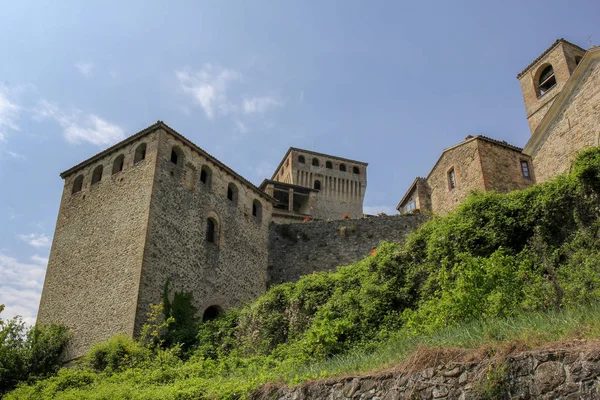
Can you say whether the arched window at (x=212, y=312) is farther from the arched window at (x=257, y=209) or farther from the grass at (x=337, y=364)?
the arched window at (x=257, y=209)

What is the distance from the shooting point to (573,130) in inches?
800

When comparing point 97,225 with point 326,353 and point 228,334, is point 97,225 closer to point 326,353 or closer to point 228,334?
point 228,334

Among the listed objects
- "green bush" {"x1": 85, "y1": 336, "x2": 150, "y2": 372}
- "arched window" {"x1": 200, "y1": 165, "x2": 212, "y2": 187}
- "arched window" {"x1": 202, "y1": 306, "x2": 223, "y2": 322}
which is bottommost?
"green bush" {"x1": 85, "y1": 336, "x2": 150, "y2": 372}

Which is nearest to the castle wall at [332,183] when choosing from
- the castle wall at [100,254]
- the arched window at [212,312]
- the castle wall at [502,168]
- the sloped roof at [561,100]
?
the castle wall at [502,168]

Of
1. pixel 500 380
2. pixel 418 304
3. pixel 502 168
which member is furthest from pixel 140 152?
pixel 500 380

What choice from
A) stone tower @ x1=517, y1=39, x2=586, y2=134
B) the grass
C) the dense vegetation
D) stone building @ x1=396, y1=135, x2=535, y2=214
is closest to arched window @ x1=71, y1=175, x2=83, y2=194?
the dense vegetation

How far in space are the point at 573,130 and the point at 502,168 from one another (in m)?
5.51

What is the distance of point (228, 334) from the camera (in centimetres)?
1936

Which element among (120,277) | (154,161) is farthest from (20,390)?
(154,161)

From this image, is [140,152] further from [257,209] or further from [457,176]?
[457,176]

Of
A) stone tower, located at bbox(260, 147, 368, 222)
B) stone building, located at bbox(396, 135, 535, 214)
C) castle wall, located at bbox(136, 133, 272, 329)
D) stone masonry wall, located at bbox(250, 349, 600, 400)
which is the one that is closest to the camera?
stone masonry wall, located at bbox(250, 349, 600, 400)

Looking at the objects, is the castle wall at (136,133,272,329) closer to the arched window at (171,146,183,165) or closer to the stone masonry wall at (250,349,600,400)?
the arched window at (171,146,183,165)

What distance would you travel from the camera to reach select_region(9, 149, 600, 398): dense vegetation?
34.2 feet

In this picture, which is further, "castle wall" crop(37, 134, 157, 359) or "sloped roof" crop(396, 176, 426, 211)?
"sloped roof" crop(396, 176, 426, 211)
